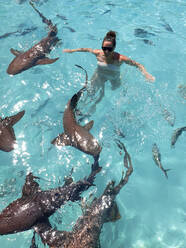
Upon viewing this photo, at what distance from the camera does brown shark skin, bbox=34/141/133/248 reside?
4.22m

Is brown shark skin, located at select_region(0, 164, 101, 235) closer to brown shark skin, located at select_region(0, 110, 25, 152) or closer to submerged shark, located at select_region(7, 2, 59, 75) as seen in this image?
brown shark skin, located at select_region(0, 110, 25, 152)

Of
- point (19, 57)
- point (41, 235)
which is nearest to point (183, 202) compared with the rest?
point (41, 235)

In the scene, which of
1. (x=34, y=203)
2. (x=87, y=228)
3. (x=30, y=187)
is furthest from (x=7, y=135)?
(x=87, y=228)

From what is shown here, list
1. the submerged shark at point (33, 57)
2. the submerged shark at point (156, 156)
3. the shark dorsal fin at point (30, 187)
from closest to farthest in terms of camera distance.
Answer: the shark dorsal fin at point (30, 187), the submerged shark at point (156, 156), the submerged shark at point (33, 57)

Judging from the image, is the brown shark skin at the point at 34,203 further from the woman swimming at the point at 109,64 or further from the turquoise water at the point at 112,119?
the woman swimming at the point at 109,64

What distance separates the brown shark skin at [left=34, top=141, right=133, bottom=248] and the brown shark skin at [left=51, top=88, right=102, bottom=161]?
935 mm

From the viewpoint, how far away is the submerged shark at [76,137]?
5.19 metres

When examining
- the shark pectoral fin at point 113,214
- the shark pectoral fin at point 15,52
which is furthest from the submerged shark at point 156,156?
the shark pectoral fin at point 15,52

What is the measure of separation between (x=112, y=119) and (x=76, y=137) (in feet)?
6.28

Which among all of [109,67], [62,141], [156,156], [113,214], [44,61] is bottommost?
[113,214]

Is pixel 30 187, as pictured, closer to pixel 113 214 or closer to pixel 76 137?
pixel 76 137

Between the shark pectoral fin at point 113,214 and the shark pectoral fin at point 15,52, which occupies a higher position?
the shark pectoral fin at point 15,52

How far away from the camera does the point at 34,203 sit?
15.0ft

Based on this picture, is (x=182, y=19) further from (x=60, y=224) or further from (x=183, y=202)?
(x=60, y=224)
